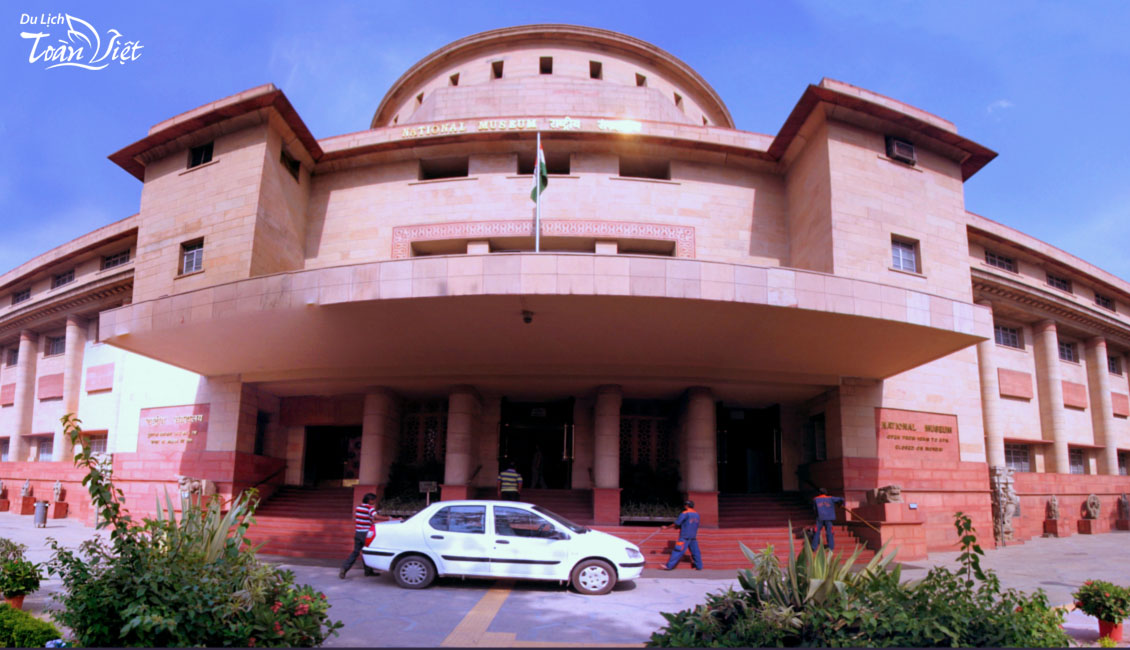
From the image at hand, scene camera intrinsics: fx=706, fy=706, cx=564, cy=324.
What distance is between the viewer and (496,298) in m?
12.8

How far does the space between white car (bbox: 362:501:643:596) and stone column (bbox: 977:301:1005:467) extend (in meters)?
17.4

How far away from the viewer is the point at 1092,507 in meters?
24.3

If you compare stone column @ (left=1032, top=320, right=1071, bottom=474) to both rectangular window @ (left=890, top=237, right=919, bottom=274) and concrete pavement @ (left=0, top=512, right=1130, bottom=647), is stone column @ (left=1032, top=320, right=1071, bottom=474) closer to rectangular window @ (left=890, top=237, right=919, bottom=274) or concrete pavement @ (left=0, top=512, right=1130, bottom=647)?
rectangular window @ (left=890, top=237, right=919, bottom=274)

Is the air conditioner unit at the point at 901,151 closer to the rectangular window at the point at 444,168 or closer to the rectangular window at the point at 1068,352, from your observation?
the rectangular window at the point at 444,168

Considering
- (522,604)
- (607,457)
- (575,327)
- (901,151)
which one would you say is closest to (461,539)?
(522,604)

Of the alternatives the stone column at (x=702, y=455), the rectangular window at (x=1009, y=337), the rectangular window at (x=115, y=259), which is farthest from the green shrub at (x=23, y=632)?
the rectangular window at (x=1009, y=337)

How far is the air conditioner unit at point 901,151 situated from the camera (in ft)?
63.3

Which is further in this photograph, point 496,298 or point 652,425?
point 652,425

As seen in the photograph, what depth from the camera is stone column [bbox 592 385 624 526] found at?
16766mm

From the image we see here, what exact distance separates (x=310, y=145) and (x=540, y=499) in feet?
40.3

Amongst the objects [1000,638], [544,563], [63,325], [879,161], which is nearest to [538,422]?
[544,563]

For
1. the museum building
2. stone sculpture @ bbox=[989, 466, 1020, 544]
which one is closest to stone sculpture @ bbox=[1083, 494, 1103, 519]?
the museum building

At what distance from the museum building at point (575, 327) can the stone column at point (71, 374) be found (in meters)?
2.46

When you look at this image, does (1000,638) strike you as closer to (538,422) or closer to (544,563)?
(544,563)
